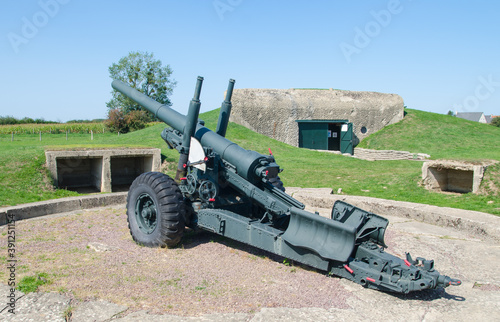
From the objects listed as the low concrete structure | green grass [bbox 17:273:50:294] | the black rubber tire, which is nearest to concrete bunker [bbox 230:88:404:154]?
the low concrete structure

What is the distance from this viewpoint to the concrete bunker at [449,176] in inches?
364

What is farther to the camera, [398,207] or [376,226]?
[398,207]

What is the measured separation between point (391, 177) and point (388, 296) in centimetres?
755

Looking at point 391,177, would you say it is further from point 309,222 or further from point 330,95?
point 330,95

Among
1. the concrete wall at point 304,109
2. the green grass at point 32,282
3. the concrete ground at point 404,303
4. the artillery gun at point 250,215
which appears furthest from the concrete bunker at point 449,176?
the concrete wall at point 304,109

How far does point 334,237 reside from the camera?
427 cm

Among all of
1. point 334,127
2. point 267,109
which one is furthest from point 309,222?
point 334,127

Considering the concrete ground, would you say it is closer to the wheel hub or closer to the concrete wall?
the wheel hub

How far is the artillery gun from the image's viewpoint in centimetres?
413

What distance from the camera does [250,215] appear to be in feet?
19.7

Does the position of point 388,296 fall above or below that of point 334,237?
below

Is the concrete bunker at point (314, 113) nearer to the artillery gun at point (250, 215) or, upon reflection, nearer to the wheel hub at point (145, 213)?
the artillery gun at point (250, 215)

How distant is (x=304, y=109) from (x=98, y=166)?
55.0 feet

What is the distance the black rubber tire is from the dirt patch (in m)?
0.14
